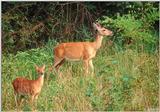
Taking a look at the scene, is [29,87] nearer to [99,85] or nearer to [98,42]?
[99,85]

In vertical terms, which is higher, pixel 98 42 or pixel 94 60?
pixel 98 42

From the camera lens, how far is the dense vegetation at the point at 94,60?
31.8 ft

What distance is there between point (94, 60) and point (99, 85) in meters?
2.43

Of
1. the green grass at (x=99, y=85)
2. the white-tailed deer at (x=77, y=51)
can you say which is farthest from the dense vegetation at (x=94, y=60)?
the white-tailed deer at (x=77, y=51)

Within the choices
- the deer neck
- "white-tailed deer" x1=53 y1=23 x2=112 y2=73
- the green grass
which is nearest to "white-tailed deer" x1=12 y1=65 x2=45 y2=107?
the green grass

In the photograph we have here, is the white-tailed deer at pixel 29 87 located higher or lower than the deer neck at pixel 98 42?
lower

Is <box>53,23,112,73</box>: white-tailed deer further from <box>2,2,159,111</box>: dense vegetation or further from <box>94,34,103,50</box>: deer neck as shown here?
<box>2,2,159,111</box>: dense vegetation

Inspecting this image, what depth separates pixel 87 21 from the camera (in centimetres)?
1448

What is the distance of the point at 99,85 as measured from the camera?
32.6ft

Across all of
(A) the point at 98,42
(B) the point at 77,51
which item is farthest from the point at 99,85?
(A) the point at 98,42

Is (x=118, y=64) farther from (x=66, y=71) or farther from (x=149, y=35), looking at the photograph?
(x=149, y=35)

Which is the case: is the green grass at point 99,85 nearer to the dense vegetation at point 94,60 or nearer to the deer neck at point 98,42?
the dense vegetation at point 94,60

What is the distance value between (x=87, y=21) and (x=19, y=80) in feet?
14.6

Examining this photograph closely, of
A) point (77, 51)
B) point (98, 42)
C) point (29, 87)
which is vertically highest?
point (98, 42)
